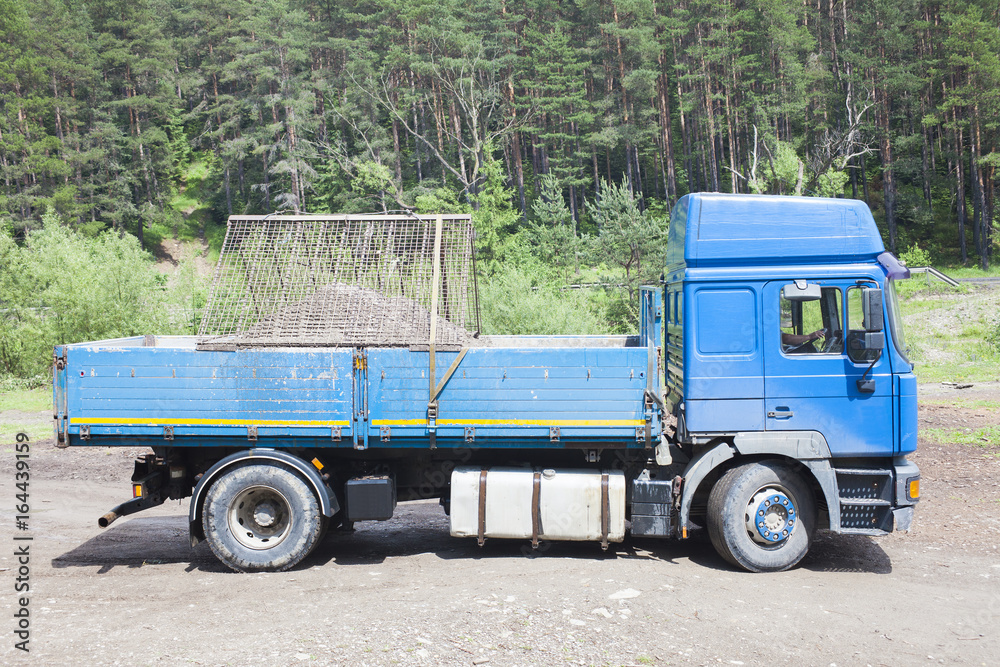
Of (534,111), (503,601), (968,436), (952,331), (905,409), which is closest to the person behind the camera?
(503,601)

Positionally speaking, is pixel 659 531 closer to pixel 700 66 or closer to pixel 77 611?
pixel 77 611

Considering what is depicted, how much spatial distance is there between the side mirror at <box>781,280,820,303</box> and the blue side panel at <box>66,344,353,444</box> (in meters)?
4.13

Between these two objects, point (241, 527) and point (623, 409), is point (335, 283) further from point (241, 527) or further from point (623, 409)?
point (623, 409)

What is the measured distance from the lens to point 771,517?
695cm

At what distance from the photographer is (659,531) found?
709 cm

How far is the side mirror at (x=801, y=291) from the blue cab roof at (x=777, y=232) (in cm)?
23

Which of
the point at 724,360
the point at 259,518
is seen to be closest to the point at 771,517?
the point at 724,360

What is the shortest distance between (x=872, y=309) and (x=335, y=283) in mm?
5475

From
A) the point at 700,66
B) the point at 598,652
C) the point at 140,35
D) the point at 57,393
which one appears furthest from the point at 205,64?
the point at 598,652

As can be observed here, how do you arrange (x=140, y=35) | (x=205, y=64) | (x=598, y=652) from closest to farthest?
1. (x=598, y=652)
2. (x=140, y=35)
3. (x=205, y=64)

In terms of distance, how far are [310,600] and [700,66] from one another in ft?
147

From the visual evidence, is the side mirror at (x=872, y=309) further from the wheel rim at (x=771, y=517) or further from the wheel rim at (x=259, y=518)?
the wheel rim at (x=259, y=518)

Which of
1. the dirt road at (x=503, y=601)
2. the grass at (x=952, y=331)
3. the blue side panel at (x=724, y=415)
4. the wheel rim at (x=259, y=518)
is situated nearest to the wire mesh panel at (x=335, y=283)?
the wheel rim at (x=259, y=518)

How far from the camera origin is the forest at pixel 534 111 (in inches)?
1527
